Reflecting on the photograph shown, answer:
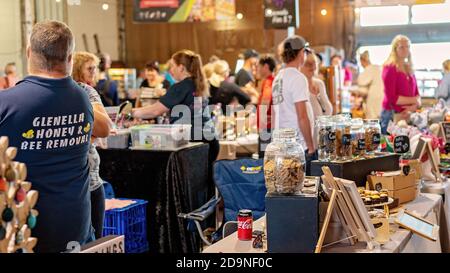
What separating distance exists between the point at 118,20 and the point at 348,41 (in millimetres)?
5004

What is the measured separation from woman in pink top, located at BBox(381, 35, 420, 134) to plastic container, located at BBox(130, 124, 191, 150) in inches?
68.9

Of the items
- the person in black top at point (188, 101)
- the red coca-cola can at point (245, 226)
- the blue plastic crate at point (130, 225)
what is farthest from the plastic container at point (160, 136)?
the red coca-cola can at point (245, 226)

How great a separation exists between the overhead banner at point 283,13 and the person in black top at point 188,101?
3028mm

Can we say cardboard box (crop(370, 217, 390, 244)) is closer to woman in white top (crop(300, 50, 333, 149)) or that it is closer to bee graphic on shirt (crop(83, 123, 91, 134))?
bee graphic on shirt (crop(83, 123, 91, 134))

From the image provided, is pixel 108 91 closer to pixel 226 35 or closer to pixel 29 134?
pixel 29 134

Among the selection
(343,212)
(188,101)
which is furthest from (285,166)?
(188,101)

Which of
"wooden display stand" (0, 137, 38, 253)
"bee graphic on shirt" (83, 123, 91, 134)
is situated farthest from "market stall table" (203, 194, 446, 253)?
"wooden display stand" (0, 137, 38, 253)

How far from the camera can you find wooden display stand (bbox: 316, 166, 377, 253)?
227 centimetres

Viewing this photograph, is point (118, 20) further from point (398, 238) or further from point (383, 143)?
point (398, 238)

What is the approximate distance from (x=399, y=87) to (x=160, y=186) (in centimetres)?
224

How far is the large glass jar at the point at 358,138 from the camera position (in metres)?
3.11

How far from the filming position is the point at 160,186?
433 centimetres

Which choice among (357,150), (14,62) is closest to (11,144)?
(357,150)

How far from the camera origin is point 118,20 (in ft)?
46.1
